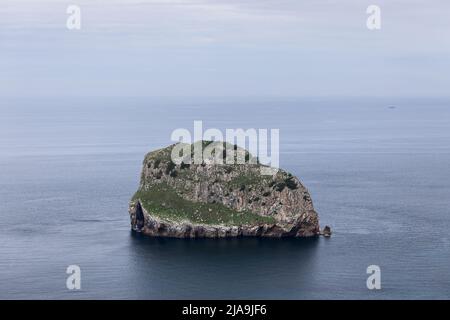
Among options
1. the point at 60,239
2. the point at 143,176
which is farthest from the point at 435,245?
the point at 60,239
